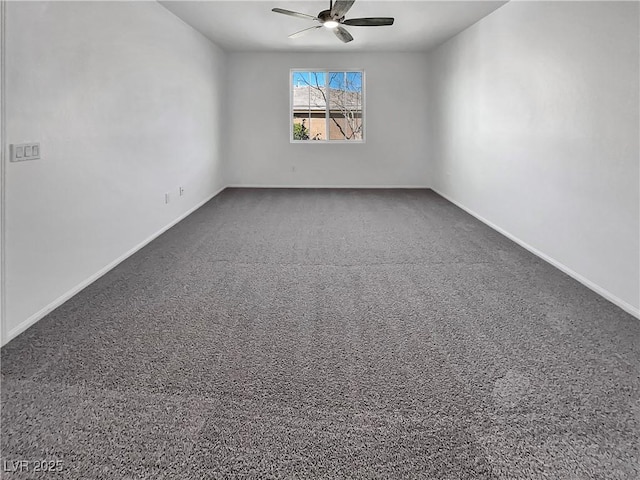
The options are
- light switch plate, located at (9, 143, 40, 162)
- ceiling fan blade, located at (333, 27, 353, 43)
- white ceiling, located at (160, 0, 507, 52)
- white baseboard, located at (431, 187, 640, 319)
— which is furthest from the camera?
white ceiling, located at (160, 0, 507, 52)

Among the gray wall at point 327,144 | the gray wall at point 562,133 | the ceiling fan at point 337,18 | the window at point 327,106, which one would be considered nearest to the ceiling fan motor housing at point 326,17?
the ceiling fan at point 337,18

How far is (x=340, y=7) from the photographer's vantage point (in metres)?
3.86

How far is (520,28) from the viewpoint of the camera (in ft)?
14.3

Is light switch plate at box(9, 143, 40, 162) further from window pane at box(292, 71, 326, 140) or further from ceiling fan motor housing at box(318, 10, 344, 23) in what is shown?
window pane at box(292, 71, 326, 140)

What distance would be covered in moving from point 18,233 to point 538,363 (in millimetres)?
2751

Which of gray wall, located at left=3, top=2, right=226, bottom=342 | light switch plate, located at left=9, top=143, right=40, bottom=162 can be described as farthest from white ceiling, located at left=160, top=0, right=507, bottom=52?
light switch plate, located at left=9, top=143, right=40, bottom=162

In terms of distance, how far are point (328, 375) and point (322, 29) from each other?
5.22m

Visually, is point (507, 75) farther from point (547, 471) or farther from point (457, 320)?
point (547, 471)

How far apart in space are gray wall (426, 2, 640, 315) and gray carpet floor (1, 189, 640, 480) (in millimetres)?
368

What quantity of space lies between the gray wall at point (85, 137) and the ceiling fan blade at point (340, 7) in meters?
1.76

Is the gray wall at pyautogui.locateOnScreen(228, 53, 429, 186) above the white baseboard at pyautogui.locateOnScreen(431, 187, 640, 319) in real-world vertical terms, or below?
above

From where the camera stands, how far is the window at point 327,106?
8087 millimetres

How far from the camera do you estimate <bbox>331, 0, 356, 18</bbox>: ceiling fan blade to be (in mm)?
3697

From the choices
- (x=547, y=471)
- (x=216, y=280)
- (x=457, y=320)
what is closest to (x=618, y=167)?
(x=457, y=320)
